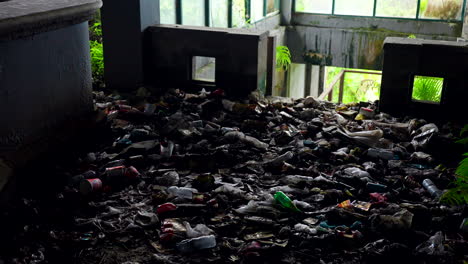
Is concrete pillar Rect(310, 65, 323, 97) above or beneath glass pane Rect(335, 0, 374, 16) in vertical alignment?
beneath

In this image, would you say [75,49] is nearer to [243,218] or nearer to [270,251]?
[243,218]

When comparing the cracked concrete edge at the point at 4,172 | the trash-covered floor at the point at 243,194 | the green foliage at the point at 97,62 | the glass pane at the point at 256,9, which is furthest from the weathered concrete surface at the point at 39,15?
the glass pane at the point at 256,9

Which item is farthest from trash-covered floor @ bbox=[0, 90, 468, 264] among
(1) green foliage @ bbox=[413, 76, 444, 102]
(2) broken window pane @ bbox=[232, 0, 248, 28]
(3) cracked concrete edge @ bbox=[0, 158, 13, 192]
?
(2) broken window pane @ bbox=[232, 0, 248, 28]

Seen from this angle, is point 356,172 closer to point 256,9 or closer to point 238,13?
point 238,13

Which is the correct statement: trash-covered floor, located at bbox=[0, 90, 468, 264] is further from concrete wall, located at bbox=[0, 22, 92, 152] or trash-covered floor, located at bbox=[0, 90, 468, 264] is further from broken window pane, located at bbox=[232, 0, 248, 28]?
broken window pane, located at bbox=[232, 0, 248, 28]

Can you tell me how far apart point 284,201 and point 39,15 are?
2.59 m

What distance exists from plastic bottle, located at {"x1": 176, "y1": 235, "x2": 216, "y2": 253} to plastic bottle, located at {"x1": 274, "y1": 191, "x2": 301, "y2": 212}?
2.61 feet

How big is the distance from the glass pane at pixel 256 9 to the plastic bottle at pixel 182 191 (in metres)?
8.14

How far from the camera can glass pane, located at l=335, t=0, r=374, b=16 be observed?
13.5 meters

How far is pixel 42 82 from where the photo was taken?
4.80 meters

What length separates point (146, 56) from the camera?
7.79 meters

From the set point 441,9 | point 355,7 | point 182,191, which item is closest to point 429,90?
point 182,191

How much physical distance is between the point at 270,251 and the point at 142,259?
932 mm

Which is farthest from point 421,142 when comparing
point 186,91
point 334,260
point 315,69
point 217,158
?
point 315,69
